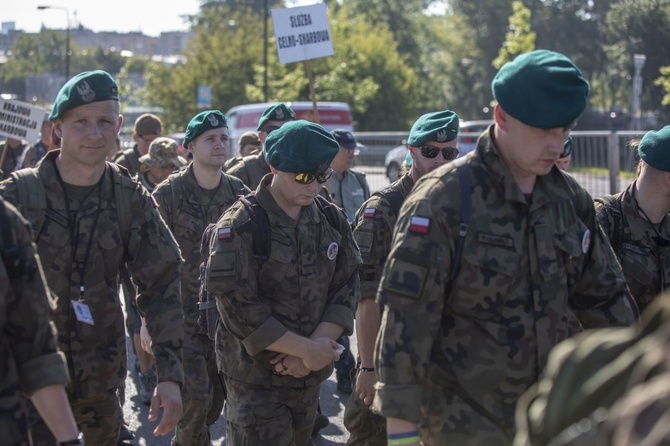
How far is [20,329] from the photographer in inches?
128

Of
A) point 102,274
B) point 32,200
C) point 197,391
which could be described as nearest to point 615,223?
point 102,274

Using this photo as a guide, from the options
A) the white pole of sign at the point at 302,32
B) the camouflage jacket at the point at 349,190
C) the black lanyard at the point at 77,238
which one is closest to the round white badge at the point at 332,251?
the black lanyard at the point at 77,238

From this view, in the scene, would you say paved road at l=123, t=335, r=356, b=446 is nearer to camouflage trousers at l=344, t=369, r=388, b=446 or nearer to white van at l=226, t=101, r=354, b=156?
camouflage trousers at l=344, t=369, r=388, b=446

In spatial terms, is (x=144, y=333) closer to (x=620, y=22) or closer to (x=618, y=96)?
(x=620, y=22)

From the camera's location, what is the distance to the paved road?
756cm

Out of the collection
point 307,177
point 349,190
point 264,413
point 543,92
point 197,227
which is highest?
point 543,92

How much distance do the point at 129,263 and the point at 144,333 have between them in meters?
0.44

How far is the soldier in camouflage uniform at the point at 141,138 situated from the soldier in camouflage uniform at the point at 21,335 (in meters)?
7.82

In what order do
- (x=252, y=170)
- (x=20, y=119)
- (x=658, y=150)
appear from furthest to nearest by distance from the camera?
(x=20, y=119) → (x=252, y=170) → (x=658, y=150)

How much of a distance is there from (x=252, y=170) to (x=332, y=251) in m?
3.75

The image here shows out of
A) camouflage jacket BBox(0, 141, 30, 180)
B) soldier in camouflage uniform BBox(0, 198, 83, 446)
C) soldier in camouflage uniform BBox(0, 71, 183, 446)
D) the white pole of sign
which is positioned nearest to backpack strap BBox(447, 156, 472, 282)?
soldier in camouflage uniform BBox(0, 198, 83, 446)

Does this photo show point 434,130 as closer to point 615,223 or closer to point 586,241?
point 615,223

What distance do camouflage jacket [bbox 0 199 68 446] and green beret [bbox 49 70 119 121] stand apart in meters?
1.48

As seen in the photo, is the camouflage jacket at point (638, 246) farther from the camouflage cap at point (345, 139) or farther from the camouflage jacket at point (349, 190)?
the camouflage jacket at point (349, 190)
